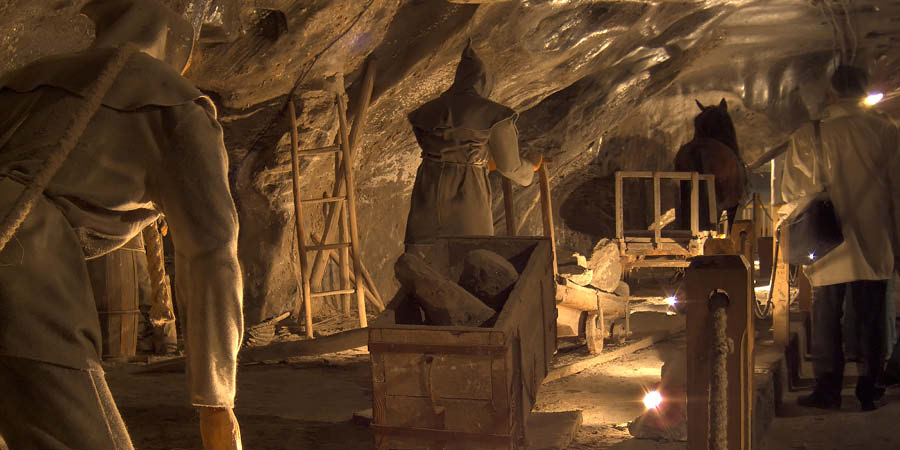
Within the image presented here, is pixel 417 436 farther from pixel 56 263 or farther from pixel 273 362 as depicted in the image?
pixel 273 362

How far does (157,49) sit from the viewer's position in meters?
2.35

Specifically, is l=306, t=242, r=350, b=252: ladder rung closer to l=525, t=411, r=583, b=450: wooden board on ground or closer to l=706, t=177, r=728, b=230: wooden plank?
l=525, t=411, r=583, b=450: wooden board on ground

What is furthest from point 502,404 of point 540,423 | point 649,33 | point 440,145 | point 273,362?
point 649,33

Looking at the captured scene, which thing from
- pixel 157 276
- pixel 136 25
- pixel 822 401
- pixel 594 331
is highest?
pixel 136 25

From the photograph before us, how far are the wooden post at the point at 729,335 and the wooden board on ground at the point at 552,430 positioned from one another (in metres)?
1.25

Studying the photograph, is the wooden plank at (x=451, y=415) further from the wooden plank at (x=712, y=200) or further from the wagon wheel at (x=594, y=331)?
the wooden plank at (x=712, y=200)

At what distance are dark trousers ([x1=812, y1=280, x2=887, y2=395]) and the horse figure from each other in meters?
5.39

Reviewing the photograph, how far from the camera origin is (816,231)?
5688 mm

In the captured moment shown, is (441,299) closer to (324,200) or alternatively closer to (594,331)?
(594,331)

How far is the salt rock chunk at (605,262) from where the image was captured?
10789 millimetres

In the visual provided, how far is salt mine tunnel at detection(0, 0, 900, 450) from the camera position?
212cm

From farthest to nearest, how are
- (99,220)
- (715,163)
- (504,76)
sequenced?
(715,163)
(504,76)
(99,220)

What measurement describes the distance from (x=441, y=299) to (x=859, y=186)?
3322 millimetres

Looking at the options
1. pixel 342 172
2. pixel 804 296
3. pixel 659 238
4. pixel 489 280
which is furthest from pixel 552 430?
pixel 659 238
